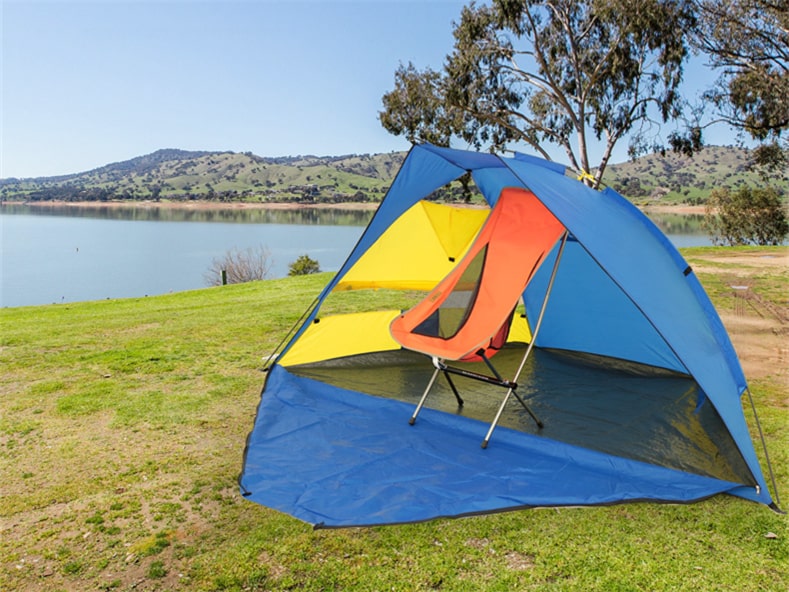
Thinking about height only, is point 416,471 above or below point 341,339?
below

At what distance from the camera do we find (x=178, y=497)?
2.88 metres

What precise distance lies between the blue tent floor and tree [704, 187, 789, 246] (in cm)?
2665

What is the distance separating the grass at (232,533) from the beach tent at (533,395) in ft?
0.50

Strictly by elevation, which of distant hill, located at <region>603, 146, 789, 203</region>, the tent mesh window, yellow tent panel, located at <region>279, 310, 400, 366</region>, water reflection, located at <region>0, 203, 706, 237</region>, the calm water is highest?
distant hill, located at <region>603, 146, 789, 203</region>

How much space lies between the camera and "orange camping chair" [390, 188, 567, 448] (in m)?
3.88

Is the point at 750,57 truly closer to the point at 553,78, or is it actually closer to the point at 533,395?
the point at 553,78

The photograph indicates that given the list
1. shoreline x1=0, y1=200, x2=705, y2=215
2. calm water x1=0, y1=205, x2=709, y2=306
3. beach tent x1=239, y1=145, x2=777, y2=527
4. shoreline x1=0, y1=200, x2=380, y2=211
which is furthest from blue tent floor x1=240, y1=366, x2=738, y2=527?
shoreline x1=0, y1=200, x2=380, y2=211

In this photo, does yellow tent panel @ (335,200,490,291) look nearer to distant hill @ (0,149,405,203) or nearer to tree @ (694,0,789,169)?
tree @ (694,0,789,169)

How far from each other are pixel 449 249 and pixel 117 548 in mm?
3897

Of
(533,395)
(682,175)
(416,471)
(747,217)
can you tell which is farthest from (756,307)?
(682,175)

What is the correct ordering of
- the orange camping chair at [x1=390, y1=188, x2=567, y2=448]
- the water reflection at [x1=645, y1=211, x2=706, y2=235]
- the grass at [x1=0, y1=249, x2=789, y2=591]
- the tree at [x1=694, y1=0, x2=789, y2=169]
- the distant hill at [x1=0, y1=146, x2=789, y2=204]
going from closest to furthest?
the grass at [x1=0, y1=249, x2=789, y2=591]
the orange camping chair at [x1=390, y1=188, x2=567, y2=448]
the tree at [x1=694, y1=0, x2=789, y2=169]
the water reflection at [x1=645, y1=211, x2=706, y2=235]
the distant hill at [x1=0, y1=146, x2=789, y2=204]

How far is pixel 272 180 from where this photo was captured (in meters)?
97.8

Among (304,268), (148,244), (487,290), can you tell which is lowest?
(148,244)

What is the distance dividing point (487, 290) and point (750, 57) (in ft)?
41.7
